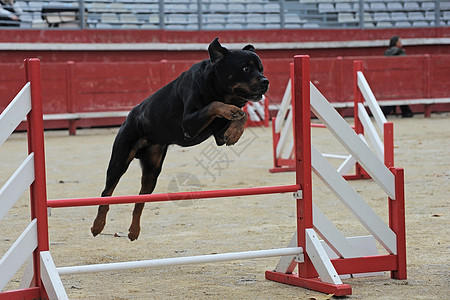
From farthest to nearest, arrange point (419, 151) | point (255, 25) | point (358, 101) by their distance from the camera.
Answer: point (255, 25), point (419, 151), point (358, 101)

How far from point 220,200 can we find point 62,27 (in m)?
9.64

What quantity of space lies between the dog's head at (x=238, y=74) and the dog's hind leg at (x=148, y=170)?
0.72 metres

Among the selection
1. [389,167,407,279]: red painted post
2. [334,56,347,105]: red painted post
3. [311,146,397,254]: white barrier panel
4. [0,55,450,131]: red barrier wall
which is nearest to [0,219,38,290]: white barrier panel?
[311,146,397,254]: white barrier panel

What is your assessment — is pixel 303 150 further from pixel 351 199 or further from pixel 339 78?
pixel 339 78

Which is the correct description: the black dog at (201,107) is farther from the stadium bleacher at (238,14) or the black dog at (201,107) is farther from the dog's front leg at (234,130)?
the stadium bleacher at (238,14)

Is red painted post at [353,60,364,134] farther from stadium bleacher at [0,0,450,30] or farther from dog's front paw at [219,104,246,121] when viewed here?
stadium bleacher at [0,0,450,30]

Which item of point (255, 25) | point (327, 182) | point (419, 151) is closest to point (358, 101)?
point (419, 151)

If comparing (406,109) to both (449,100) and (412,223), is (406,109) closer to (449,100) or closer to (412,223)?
(449,100)

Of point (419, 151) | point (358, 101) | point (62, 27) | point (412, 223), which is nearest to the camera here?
point (412, 223)

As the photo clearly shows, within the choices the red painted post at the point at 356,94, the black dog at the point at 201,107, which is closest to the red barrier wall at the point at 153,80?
the red painted post at the point at 356,94

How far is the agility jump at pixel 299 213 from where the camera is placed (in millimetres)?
3590

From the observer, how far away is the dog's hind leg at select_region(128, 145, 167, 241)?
4.70m

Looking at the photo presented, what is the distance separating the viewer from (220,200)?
7312 mm

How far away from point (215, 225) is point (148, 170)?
126 cm
